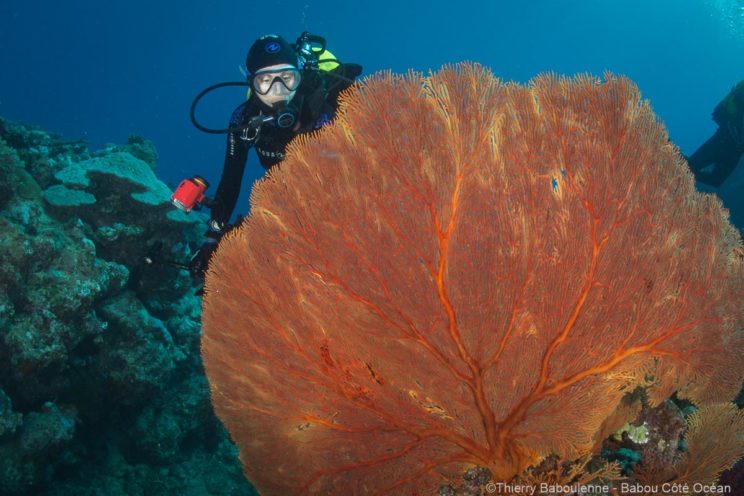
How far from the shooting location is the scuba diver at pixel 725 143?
9.01 m

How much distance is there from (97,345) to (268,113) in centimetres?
465

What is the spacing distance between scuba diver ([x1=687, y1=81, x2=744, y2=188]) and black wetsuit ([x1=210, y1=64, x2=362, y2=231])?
9128 millimetres

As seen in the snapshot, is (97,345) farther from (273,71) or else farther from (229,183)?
(273,71)

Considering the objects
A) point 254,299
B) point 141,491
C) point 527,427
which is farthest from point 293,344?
point 141,491

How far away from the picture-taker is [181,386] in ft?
23.8

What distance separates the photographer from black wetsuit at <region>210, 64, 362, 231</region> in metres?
5.01

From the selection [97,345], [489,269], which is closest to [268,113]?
[489,269]

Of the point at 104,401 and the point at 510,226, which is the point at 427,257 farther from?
the point at 104,401

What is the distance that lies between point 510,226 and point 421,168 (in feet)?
2.21

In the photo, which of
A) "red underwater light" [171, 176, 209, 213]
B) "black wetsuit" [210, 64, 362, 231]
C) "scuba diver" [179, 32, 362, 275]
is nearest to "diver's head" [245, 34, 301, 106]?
"scuba diver" [179, 32, 362, 275]

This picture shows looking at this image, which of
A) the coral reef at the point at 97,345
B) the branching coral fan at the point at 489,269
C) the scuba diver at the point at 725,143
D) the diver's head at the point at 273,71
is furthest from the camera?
the scuba diver at the point at 725,143

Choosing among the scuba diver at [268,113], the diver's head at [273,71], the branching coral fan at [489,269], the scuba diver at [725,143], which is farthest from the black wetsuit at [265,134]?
the scuba diver at [725,143]

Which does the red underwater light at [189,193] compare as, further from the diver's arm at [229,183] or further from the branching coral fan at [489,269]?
the branching coral fan at [489,269]

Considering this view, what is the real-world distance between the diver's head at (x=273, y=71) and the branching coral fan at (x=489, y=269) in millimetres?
2369
